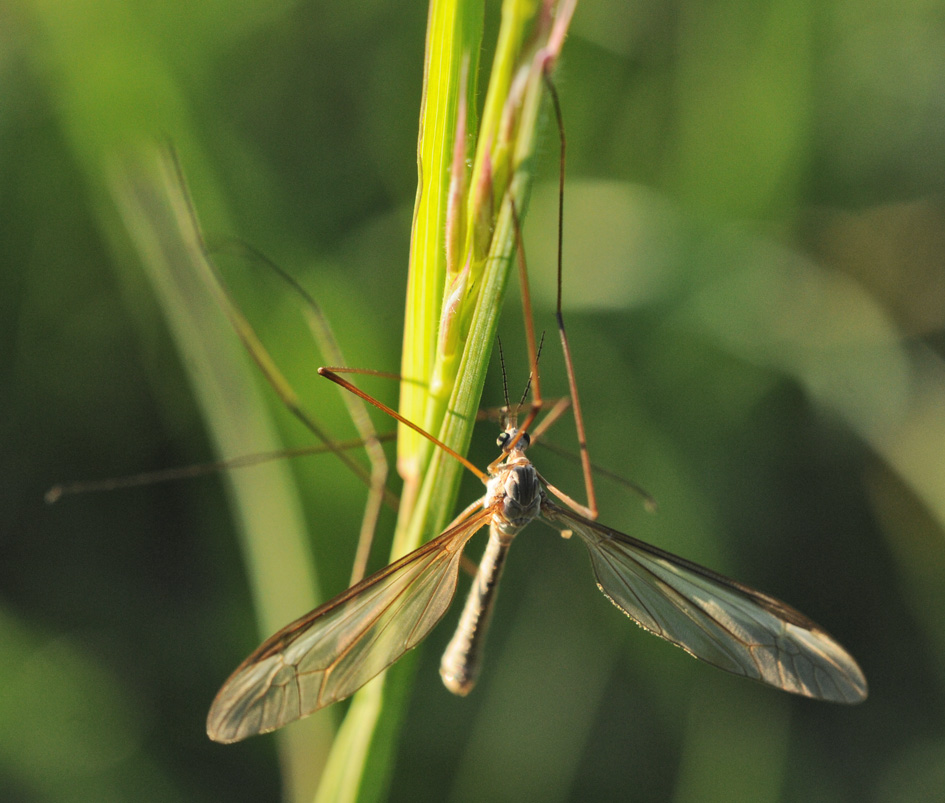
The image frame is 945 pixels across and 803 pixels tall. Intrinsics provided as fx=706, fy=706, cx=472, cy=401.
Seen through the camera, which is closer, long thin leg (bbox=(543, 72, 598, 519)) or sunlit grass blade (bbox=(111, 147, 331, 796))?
long thin leg (bbox=(543, 72, 598, 519))

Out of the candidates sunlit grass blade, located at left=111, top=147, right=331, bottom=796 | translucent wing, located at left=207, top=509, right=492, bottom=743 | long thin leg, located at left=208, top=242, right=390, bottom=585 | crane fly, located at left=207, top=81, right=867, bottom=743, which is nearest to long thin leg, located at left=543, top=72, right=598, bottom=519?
crane fly, located at left=207, top=81, right=867, bottom=743

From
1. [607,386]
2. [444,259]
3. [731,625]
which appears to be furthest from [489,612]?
[607,386]

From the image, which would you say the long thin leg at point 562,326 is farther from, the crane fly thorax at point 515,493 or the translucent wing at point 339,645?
the translucent wing at point 339,645

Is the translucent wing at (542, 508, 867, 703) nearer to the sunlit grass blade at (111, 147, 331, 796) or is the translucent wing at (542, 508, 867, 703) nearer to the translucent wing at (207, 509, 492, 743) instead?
the translucent wing at (207, 509, 492, 743)

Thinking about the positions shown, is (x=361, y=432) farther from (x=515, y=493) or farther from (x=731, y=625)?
(x=731, y=625)

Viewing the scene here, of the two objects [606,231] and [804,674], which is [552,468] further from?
[804,674]

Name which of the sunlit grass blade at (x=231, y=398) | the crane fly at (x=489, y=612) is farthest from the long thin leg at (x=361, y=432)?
the crane fly at (x=489, y=612)
